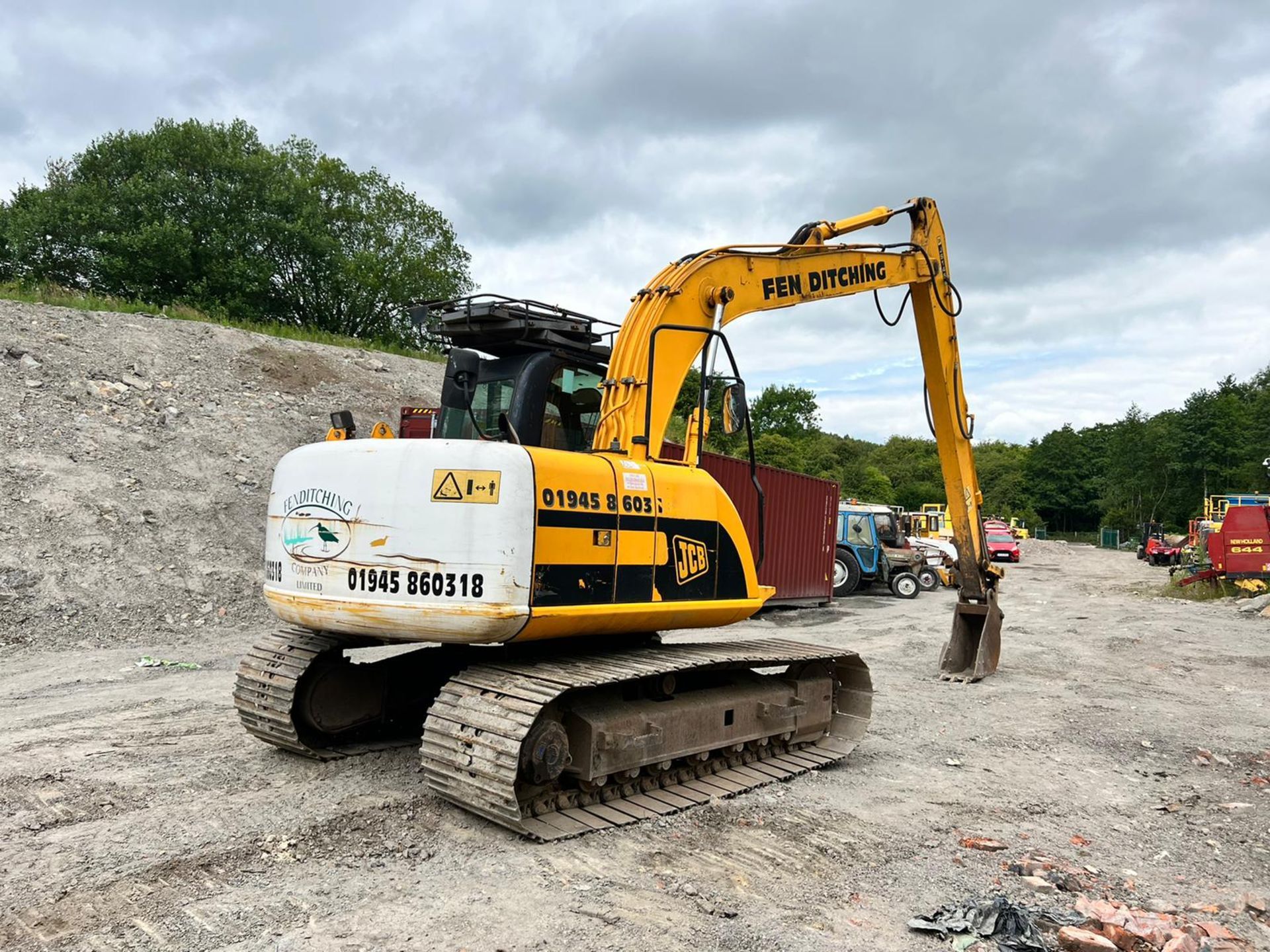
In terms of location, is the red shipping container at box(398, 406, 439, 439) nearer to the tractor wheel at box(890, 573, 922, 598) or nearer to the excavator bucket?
the excavator bucket

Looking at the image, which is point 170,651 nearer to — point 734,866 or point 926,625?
point 734,866

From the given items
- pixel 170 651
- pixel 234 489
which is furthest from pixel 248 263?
pixel 170 651

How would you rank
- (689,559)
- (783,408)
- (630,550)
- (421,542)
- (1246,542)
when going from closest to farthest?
(421,542) < (630,550) < (689,559) < (1246,542) < (783,408)

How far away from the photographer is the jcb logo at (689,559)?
5.68 meters

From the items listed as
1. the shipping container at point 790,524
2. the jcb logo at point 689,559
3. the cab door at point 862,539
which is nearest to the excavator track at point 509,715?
the jcb logo at point 689,559

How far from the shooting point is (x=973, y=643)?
10609mm

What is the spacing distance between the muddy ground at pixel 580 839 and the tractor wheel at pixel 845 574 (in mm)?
12464

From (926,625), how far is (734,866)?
11972 mm

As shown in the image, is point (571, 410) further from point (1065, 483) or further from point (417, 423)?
point (1065, 483)

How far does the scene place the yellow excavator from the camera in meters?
4.71

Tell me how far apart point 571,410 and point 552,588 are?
156 centimetres

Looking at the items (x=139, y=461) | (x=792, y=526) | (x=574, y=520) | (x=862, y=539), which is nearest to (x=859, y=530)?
(x=862, y=539)

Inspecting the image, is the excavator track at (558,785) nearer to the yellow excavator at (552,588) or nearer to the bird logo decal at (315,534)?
the yellow excavator at (552,588)

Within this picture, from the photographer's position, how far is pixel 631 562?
534cm
